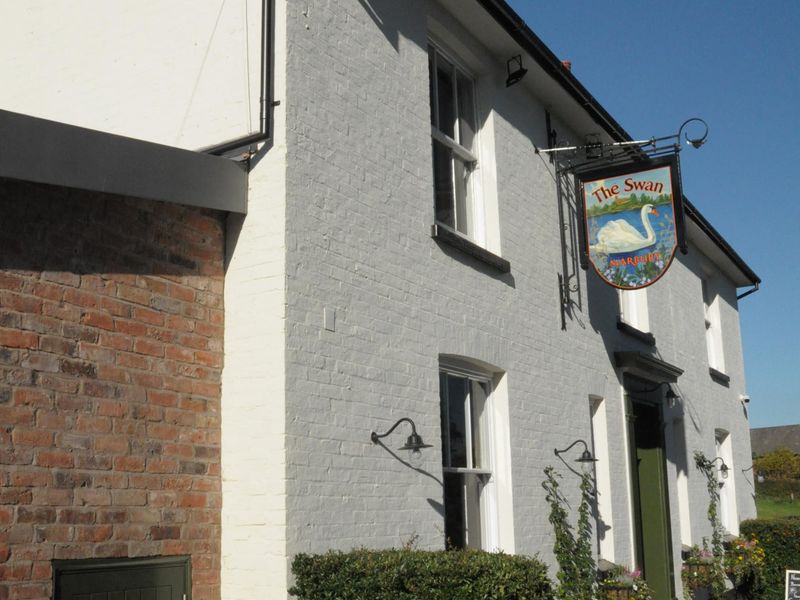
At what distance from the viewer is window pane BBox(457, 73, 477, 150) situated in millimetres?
9281

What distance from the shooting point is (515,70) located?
985 centimetres

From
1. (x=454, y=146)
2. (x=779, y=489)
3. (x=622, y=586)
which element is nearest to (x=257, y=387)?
(x=454, y=146)

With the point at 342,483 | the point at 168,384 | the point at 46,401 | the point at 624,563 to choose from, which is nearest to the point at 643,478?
the point at 624,563

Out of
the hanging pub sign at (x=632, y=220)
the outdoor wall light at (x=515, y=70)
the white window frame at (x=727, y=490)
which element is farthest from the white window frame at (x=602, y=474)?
the white window frame at (x=727, y=490)

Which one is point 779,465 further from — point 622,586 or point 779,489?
point 622,586

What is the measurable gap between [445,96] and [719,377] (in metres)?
10.1

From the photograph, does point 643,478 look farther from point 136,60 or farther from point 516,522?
point 136,60

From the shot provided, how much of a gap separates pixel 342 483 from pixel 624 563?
590 centimetres

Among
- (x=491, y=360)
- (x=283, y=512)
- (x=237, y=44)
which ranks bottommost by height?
(x=283, y=512)

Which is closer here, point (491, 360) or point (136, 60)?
point (136, 60)

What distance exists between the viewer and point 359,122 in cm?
718

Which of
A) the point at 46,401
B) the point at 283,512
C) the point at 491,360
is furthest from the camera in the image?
the point at 491,360

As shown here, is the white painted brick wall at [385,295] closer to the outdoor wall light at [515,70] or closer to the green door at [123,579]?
the outdoor wall light at [515,70]

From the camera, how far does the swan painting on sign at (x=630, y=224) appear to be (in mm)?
9586
